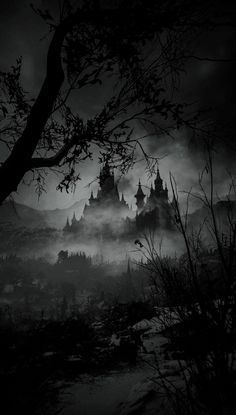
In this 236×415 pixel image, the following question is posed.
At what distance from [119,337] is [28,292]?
196m

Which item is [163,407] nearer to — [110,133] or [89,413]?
[89,413]

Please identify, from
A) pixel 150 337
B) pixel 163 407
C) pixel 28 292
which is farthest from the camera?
pixel 28 292

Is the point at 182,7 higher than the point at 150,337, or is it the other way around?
the point at 182,7

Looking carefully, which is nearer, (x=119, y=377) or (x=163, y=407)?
(x=163, y=407)

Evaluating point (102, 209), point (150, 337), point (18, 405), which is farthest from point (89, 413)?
point (102, 209)

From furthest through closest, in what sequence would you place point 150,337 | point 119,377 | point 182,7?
point 150,337 → point 119,377 → point 182,7

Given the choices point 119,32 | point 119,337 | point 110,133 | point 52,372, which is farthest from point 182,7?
point 119,337

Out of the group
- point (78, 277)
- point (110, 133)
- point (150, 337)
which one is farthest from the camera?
point (78, 277)

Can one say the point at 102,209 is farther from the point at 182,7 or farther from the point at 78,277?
the point at 182,7

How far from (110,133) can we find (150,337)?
5330mm

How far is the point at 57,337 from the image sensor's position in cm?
595

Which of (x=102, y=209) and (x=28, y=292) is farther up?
(x=102, y=209)

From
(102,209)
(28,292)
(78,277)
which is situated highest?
(102,209)

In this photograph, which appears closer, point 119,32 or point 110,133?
point 119,32
